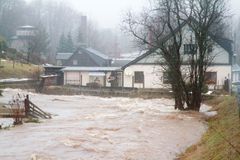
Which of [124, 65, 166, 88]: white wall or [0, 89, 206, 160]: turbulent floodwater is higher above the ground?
[124, 65, 166, 88]: white wall

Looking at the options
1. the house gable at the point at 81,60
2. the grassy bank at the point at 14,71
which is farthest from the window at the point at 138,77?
the house gable at the point at 81,60

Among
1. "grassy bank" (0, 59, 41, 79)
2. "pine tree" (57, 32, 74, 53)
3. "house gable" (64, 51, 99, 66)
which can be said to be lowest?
"grassy bank" (0, 59, 41, 79)

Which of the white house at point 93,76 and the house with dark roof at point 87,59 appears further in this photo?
the house with dark roof at point 87,59

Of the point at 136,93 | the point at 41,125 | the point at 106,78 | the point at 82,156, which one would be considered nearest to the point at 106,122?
the point at 41,125

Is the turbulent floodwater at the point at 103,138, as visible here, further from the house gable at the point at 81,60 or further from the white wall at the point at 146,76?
the house gable at the point at 81,60

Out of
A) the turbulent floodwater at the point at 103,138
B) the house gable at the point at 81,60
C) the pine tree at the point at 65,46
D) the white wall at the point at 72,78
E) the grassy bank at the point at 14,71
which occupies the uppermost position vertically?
the pine tree at the point at 65,46

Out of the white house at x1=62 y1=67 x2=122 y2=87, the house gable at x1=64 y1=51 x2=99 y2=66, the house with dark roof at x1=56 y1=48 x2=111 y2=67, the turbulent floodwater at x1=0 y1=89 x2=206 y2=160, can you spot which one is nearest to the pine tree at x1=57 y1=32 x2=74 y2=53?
the house gable at x1=64 y1=51 x2=99 y2=66

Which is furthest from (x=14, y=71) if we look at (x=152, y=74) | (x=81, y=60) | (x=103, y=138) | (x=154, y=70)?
(x=103, y=138)

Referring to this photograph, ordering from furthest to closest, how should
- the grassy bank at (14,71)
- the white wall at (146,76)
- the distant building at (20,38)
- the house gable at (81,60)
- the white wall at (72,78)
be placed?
the distant building at (20,38)
the house gable at (81,60)
the grassy bank at (14,71)
the white wall at (72,78)
the white wall at (146,76)

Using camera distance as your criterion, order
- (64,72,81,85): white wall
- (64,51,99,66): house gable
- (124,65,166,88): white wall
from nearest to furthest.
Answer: (124,65,166,88): white wall, (64,72,81,85): white wall, (64,51,99,66): house gable

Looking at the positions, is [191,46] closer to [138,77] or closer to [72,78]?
[138,77]

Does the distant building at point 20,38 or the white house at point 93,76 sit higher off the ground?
the distant building at point 20,38

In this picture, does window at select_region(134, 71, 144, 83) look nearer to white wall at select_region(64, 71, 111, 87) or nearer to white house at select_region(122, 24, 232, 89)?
white house at select_region(122, 24, 232, 89)

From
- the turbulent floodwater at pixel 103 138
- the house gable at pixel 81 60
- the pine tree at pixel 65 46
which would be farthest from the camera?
the pine tree at pixel 65 46
